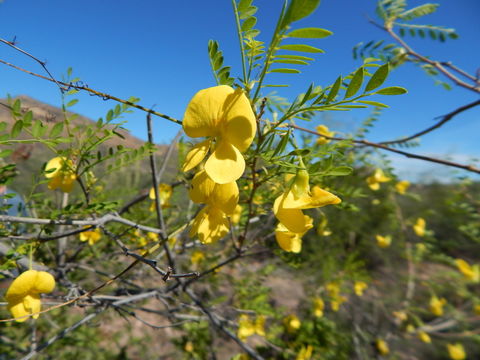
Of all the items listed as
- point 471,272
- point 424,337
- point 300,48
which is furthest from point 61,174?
point 424,337

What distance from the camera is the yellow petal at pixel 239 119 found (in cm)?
41

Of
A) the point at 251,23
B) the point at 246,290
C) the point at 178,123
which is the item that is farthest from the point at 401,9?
the point at 246,290

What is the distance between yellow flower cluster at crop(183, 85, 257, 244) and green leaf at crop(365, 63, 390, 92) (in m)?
0.17

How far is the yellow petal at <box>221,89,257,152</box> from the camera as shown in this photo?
1.33 ft

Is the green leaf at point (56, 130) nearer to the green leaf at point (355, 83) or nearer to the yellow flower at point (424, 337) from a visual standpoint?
the green leaf at point (355, 83)

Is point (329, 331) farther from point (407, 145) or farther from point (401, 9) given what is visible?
point (401, 9)

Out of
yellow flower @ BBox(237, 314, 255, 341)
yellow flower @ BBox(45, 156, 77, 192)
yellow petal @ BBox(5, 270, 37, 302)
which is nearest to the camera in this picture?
→ yellow petal @ BBox(5, 270, 37, 302)

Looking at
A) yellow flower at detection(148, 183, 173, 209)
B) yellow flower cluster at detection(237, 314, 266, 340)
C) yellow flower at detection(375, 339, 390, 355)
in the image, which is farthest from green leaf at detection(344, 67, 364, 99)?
yellow flower at detection(375, 339, 390, 355)

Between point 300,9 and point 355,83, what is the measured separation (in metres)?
0.13

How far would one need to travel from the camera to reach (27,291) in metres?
0.69

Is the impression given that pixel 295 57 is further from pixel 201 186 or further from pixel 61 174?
pixel 61 174

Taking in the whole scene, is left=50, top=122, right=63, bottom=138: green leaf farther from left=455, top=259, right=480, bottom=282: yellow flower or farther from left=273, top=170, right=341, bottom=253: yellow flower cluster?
left=455, top=259, right=480, bottom=282: yellow flower

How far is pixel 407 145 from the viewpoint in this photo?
1145mm

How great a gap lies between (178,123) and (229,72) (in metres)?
0.14
